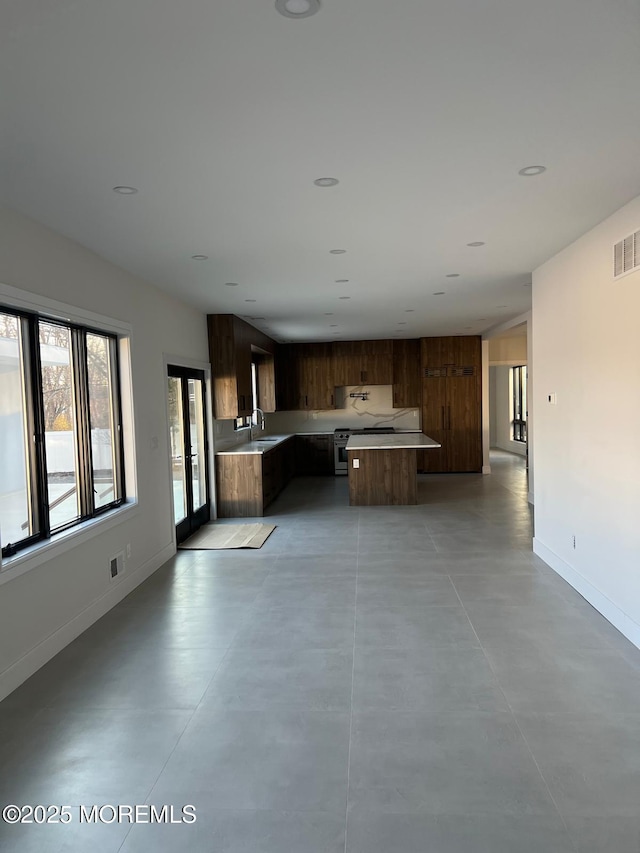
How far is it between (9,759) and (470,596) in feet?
10.3

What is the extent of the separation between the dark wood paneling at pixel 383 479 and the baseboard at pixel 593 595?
277 centimetres

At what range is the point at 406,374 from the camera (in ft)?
35.6

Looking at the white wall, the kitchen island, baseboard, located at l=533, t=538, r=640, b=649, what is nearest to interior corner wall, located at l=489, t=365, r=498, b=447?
the white wall

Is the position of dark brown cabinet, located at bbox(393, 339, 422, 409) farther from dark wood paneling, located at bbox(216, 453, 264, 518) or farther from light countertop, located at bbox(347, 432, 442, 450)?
dark wood paneling, located at bbox(216, 453, 264, 518)

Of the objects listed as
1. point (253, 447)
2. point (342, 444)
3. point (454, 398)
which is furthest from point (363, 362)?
point (253, 447)

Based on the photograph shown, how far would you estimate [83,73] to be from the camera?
6.07ft

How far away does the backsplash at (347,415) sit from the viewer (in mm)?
11391

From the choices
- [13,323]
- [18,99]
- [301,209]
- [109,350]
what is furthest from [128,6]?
[109,350]

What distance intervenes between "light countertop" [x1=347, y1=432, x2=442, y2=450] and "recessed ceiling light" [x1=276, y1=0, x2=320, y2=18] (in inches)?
246

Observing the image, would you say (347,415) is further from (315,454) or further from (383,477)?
(383,477)

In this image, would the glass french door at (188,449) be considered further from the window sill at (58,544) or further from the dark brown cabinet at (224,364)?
the window sill at (58,544)

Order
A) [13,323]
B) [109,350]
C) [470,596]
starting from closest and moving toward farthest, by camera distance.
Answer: [13,323] → [470,596] → [109,350]

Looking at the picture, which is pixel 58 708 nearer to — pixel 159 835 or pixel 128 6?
pixel 159 835

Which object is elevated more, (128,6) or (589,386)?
(128,6)
